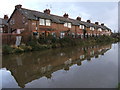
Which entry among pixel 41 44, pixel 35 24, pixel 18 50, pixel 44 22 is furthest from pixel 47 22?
pixel 18 50

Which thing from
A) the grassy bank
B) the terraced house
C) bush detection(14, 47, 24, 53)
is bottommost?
bush detection(14, 47, 24, 53)

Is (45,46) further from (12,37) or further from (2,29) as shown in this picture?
(2,29)

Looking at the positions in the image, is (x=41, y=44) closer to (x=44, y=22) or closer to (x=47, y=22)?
(x=44, y=22)

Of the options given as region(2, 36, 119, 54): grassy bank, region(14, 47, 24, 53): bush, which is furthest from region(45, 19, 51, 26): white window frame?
region(14, 47, 24, 53): bush

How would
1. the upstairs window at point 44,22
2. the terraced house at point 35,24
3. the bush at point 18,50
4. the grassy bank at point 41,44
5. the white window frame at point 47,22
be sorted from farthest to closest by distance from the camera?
the white window frame at point 47,22 < the upstairs window at point 44,22 < the terraced house at point 35,24 < the bush at point 18,50 < the grassy bank at point 41,44

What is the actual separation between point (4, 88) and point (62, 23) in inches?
1221

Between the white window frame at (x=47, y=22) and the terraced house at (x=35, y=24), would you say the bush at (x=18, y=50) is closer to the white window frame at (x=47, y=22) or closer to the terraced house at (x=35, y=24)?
the terraced house at (x=35, y=24)

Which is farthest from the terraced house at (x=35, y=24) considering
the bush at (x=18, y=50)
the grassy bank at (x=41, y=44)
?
the bush at (x=18, y=50)

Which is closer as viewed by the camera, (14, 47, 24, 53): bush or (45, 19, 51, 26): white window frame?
(14, 47, 24, 53): bush

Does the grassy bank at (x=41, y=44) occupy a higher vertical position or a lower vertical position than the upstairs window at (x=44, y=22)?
lower

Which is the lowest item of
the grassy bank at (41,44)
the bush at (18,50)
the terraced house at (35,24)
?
the bush at (18,50)

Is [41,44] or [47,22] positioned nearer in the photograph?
[41,44]

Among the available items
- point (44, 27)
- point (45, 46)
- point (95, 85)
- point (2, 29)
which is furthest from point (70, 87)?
point (2, 29)

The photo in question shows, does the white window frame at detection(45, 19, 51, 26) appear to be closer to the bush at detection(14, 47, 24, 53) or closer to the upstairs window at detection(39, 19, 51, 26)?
the upstairs window at detection(39, 19, 51, 26)
